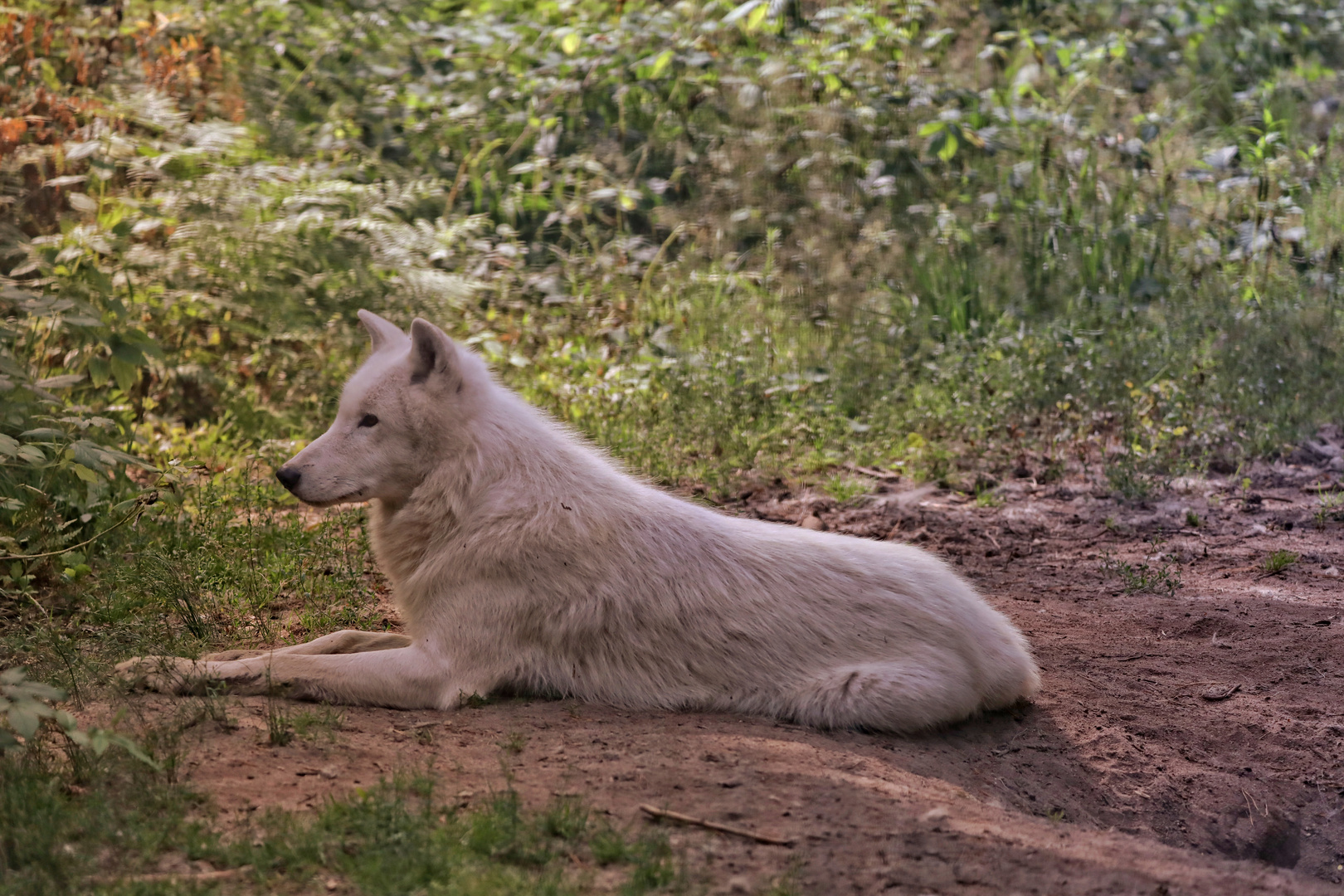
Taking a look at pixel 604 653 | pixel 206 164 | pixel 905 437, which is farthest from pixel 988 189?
pixel 604 653

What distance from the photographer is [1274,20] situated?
12695 mm

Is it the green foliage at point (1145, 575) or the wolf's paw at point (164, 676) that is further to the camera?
the green foliage at point (1145, 575)

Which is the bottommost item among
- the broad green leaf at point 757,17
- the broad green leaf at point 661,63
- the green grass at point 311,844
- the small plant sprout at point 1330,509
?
the small plant sprout at point 1330,509

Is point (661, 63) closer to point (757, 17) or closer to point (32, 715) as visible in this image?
point (757, 17)

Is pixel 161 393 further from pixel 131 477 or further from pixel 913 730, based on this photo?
pixel 913 730

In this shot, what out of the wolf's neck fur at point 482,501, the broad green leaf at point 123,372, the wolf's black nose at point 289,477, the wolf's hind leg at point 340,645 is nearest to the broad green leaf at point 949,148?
the wolf's neck fur at point 482,501

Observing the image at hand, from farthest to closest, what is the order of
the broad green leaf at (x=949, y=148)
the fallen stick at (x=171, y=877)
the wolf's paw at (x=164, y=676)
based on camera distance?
the broad green leaf at (x=949, y=148) < the wolf's paw at (x=164, y=676) < the fallen stick at (x=171, y=877)

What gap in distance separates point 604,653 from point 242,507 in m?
3.14

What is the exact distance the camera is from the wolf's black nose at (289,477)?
13.6ft

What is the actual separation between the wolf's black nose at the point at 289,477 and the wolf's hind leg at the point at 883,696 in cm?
210

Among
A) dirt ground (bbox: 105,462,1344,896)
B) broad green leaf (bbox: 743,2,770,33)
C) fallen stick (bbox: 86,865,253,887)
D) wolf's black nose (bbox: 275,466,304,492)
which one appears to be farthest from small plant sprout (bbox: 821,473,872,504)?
broad green leaf (bbox: 743,2,770,33)

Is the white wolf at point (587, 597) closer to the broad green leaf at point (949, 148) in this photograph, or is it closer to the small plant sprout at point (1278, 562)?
the small plant sprout at point (1278, 562)

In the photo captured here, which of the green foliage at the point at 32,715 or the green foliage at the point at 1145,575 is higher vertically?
the green foliage at the point at 32,715

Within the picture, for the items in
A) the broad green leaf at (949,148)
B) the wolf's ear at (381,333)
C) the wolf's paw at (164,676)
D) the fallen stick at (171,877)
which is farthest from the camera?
the broad green leaf at (949,148)
